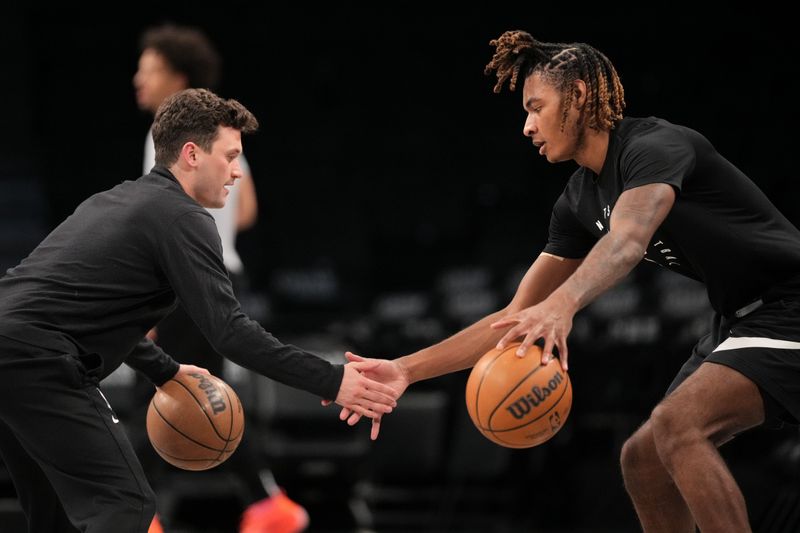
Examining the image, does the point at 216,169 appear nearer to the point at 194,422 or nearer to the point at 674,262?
the point at 194,422

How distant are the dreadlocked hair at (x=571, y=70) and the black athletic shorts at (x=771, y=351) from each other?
0.72 metres

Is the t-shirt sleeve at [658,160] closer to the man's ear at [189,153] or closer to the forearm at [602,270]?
the forearm at [602,270]

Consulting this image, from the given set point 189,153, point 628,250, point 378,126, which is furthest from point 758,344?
point 378,126

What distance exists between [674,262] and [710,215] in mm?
275

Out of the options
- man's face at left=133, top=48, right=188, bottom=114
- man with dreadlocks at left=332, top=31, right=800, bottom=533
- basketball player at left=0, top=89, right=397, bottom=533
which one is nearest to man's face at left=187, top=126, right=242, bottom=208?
basketball player at left=0, top=89, right=397, bottom=533

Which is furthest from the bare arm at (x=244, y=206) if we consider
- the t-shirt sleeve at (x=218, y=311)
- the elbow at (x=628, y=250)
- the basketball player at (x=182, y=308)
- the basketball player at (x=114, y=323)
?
the elbow at (x=628, y=250)

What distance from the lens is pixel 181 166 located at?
347 centimetres

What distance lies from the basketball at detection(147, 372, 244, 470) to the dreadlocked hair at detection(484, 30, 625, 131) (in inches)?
53.1

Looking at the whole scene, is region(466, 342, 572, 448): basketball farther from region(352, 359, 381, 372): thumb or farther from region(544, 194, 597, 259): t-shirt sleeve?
region(544, 194, 597, 259): t-shirt sleeve

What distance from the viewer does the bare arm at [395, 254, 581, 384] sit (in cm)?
376

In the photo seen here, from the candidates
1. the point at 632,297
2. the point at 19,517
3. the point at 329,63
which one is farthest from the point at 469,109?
the point at 19,517

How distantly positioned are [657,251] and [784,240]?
39 cm

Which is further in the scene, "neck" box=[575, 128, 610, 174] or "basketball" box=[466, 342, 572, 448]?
"neck" box=[575, 128, 610, 174]

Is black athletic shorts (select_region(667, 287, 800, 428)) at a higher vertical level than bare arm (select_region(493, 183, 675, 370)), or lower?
lower
